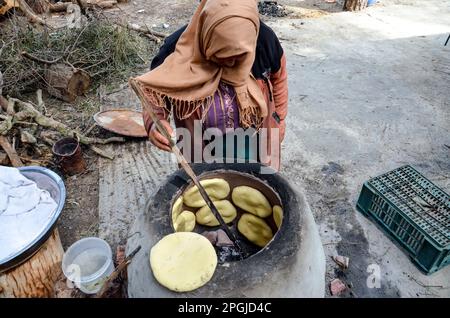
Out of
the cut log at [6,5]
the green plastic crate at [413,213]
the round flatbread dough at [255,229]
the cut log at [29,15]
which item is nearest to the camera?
the round flatbread dough at [255,229]

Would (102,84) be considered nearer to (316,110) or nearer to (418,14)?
(316,110)

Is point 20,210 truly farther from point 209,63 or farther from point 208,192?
point 209,63

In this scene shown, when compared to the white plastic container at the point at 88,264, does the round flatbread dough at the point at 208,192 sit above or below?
above

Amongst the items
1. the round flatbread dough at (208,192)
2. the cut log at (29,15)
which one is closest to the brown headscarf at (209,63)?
the round flatbread dough at (208,192)

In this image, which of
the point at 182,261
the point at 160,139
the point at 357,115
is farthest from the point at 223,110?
the point at 357,115

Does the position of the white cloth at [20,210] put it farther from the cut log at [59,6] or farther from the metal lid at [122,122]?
the cut log at [59,6]

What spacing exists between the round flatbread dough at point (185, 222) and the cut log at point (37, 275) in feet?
3.32

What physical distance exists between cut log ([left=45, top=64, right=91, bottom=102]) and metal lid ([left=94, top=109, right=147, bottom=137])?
0.80 metres

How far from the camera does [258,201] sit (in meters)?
1.88

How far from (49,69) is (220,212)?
3.74m

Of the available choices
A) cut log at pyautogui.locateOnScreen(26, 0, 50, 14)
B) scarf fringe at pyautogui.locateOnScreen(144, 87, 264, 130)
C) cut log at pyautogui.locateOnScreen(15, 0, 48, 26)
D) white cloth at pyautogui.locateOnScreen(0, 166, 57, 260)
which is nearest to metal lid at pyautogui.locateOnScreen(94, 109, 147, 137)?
white cloth at pyautogui.locateOnScreen(0, 166, 57, 260)

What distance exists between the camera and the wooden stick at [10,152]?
3.29m

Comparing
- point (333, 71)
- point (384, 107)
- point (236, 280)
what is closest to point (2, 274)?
point (236, 280)

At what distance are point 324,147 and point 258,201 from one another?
7.25 ft
